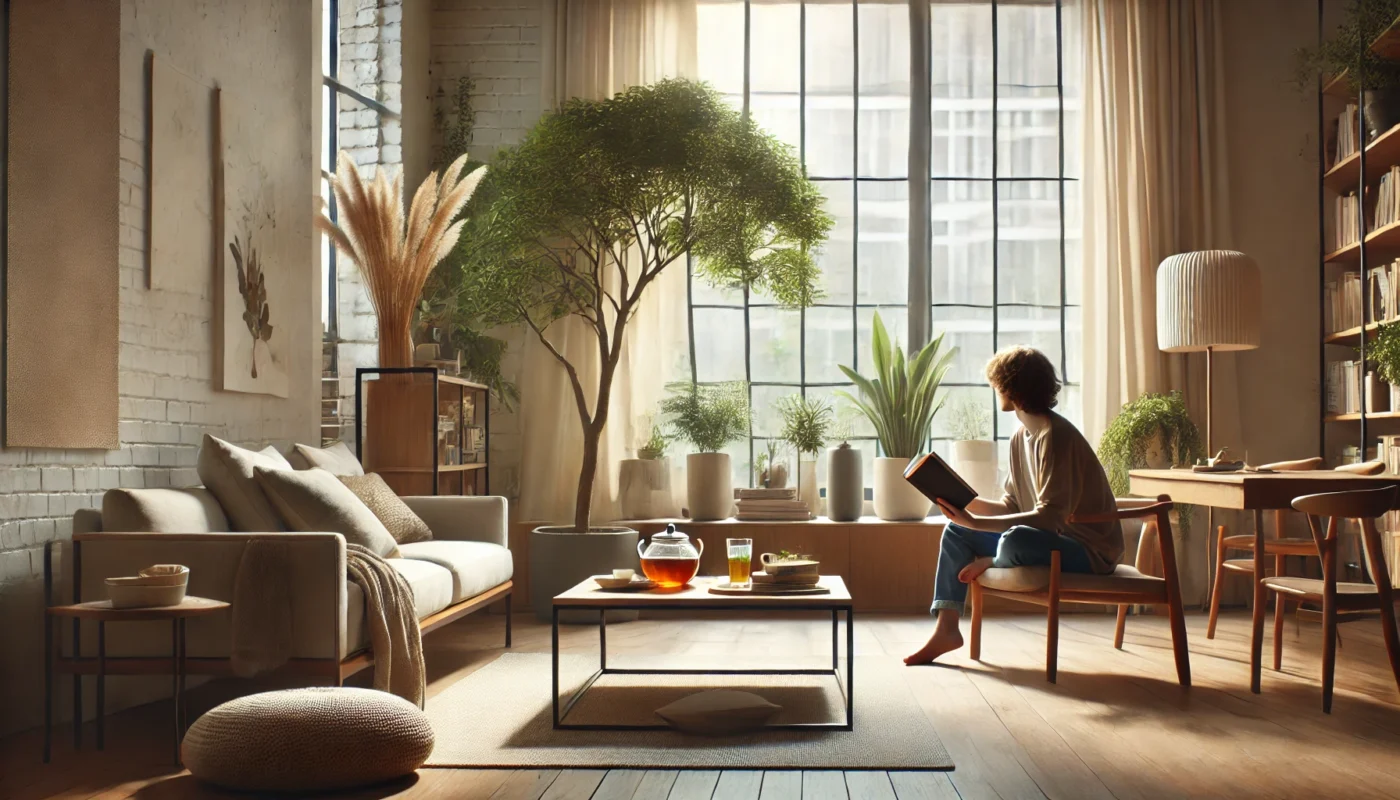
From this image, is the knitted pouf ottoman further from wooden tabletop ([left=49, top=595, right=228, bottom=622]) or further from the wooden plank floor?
wooden tabletop ([left=49, top=595, right=228, bottom=622])

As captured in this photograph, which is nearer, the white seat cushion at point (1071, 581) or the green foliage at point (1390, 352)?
the white seat cushion at point (1071, 581)

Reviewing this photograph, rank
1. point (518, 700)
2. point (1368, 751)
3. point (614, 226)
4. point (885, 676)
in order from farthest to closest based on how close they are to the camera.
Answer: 1. point (614, 226)
2. point (885, 676)
3. point (518, 700)
4. point (1368, 751)

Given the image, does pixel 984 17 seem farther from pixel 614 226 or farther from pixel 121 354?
pixel 121 354

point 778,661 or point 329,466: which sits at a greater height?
point 329,466

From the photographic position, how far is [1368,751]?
9.82ft

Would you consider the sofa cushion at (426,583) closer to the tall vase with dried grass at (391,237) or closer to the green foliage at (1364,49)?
the tall vase with dried grass at (391,237)

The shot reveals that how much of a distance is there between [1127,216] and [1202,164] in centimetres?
47

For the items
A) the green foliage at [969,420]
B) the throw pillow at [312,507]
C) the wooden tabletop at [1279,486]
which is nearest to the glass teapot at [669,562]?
the throw pillow at [312,507]

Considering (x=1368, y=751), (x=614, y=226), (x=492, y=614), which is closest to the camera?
(x=1368, y=751)

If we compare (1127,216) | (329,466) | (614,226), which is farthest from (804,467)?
(329,466)

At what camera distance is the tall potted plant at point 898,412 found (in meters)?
6.02

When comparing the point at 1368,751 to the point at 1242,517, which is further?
the point at 1242,517

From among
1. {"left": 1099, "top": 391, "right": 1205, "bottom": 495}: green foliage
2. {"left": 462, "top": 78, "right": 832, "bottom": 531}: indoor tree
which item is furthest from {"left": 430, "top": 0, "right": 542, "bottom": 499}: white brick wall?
{"left": 1099, "top": 391, "right": 1205, "bottom": 495}: green foliage

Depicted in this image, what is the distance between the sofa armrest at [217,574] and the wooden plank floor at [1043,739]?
0.97 feet
